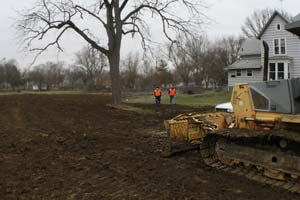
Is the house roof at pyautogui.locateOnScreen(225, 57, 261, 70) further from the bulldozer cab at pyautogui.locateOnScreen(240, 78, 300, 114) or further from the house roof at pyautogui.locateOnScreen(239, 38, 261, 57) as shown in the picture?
the bulldozer cab at pyautogui.locateOnScreen(240, 78, 300, 114)

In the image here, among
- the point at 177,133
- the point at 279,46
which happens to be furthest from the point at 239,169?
the point at 279,46

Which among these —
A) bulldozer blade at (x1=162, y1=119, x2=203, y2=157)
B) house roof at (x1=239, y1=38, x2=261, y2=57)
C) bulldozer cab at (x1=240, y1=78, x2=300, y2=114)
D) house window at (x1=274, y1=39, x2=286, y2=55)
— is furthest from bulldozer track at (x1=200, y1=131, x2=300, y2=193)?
house roof at (x1=239, y1=38, x2=261, y2=57)

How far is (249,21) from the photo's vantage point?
74.5 meters

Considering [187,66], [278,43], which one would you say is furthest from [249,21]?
[278,43]

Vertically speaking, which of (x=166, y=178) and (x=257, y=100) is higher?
(x=257, y=100)

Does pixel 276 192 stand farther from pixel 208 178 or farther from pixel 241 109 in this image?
pixel 241 109

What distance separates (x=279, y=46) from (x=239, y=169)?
28041 millimetres

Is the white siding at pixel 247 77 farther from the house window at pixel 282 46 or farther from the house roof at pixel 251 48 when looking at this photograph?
the house window at pixel 282 46

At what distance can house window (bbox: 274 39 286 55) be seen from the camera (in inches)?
1243

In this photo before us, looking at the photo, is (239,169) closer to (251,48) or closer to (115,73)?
(115,73)

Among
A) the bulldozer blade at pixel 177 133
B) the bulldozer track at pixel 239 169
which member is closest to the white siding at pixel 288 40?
the bulldozer blade at pixel 177 133

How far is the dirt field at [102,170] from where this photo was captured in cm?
557

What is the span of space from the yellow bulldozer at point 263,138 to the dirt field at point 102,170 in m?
0.33

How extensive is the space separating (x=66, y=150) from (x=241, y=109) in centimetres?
478
